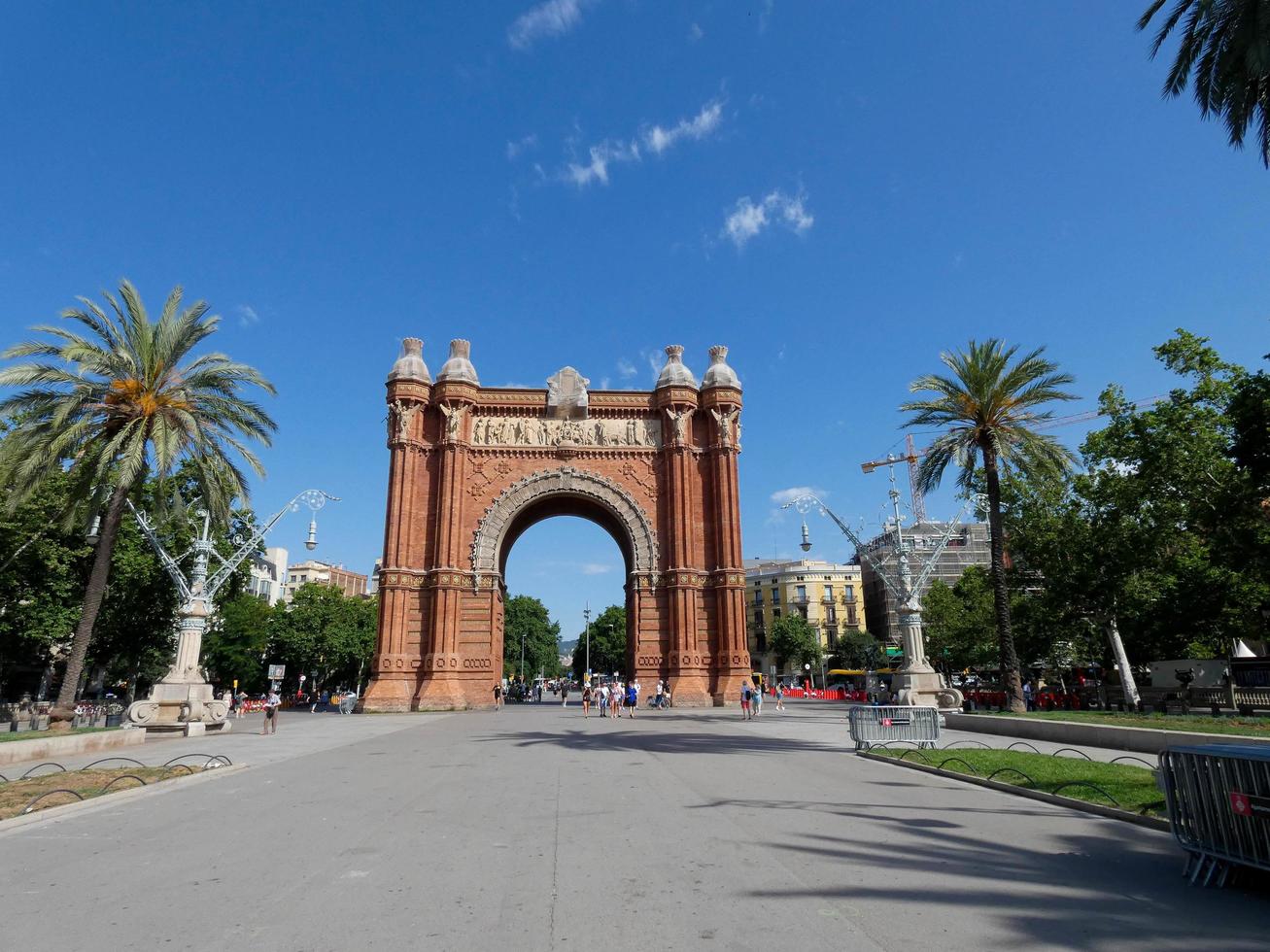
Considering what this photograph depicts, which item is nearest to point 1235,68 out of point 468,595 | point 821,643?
point 468,595

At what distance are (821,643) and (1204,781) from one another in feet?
292

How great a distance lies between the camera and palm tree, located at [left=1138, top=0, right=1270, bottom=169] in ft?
36.6

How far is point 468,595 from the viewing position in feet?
114

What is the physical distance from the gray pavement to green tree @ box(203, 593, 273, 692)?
45519 mm

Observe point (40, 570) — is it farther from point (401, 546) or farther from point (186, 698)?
point (401, 546)

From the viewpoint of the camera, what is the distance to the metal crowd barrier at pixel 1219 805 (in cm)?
543

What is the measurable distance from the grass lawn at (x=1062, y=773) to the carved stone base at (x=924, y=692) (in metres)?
8.42

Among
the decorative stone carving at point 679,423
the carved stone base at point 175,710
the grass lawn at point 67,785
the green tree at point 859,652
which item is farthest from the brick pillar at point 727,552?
the green tree at point 859,652

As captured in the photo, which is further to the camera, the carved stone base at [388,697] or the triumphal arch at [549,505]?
the triumphal arch at [549,505]

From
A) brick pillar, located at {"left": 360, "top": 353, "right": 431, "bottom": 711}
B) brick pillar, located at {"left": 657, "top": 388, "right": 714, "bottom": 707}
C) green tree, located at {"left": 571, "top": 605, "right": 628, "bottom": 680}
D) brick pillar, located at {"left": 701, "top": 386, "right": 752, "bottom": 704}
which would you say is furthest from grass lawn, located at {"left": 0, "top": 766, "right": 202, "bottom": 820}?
green tree, located at {"left": 571, "top": 605, "right": 628, "bottom": 680}

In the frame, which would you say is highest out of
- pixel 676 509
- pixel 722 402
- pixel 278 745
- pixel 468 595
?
pixel 722 402

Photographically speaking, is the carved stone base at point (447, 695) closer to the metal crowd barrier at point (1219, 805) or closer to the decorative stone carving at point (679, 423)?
the decorative stone carving at point (679, 423)

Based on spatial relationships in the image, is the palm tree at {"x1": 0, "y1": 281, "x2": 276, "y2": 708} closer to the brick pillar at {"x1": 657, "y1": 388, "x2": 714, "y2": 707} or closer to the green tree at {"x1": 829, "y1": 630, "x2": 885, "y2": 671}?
the brick pillar at {"x1": 657, "y1": 388, "x2": 714, "y2": 707}

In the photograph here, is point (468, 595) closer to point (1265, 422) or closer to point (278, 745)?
point (278, 745)
